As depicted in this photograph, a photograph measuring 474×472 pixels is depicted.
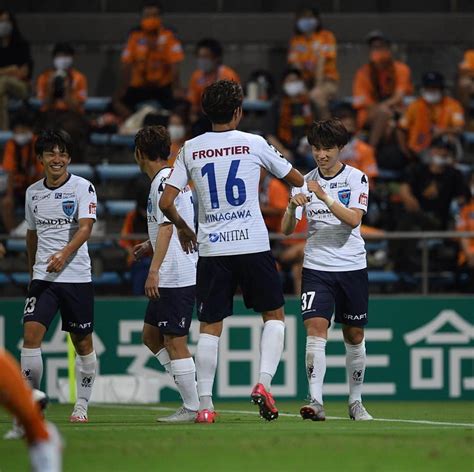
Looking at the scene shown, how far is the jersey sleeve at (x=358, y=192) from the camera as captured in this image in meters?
10.3

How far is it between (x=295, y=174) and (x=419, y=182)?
327 inches

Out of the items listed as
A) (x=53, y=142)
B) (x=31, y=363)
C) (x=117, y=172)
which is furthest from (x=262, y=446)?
(x=117, y=172)

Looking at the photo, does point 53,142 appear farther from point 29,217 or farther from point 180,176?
point 180,176

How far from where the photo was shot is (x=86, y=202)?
1052 centimetres

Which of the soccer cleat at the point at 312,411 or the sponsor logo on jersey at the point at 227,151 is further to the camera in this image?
the soccer cleat at the point at 312,411

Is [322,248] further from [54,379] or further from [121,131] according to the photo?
[121,131]

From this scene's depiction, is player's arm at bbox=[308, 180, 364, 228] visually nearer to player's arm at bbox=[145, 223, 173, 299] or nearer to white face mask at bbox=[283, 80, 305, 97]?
player's arm at bbox=[145, 223, 173, 299]

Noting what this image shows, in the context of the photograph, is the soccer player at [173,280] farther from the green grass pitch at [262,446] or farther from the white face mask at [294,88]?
the white face mask at [294,88]

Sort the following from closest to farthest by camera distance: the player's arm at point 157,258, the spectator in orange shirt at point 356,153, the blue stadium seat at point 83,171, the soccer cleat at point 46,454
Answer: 1. the soccer cleat at point 46,454
2. the player's arm at point 157,258
3. the spectator in orange shirt at point 356,153
4. the blue stadium seat at point 83,171

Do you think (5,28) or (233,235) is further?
(5,28)

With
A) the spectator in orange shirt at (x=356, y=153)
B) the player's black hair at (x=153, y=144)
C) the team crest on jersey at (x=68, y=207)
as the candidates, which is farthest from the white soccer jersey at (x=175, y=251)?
the spectator in orange shirt at (x=356, y=153)

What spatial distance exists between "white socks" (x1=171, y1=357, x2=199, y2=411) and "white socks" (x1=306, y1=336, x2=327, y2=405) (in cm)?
89

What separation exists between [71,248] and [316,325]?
1832 mm

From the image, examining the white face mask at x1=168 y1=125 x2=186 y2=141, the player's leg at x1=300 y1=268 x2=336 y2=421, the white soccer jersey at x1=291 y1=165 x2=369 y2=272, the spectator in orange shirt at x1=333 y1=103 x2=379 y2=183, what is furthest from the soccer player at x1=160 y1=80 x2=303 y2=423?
the white face mask at x1=168 y1=125 x2=186 y2=141
